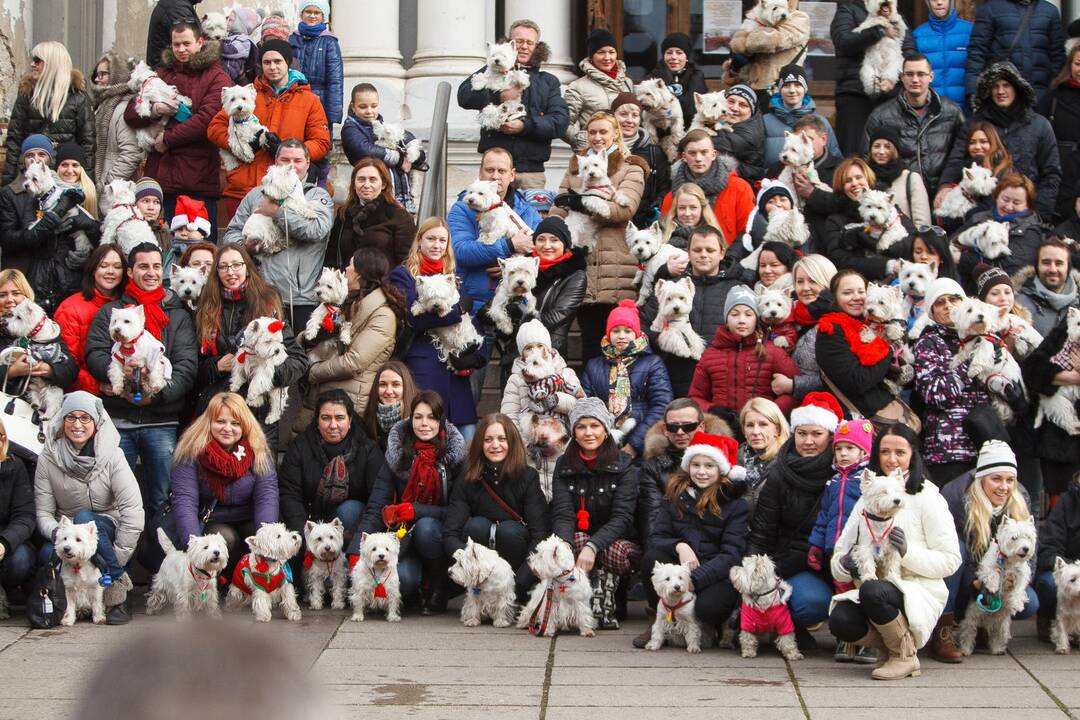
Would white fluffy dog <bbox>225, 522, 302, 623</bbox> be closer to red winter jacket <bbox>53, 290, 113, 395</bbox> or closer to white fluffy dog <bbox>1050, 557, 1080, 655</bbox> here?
red winter jacket <bbox>53, 290, 113, 395</bbox>

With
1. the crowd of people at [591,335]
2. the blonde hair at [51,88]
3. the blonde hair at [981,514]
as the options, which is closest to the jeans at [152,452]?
the crowd of people at [591,335]

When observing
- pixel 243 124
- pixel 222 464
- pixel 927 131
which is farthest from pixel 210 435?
pixel 927 131

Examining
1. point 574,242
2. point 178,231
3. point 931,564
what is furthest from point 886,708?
point 178,231

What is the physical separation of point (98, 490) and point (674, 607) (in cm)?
326

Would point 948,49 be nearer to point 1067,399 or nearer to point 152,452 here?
point 1067,399

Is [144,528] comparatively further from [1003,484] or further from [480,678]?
[1003,484]

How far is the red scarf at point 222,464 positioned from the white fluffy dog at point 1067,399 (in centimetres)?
460

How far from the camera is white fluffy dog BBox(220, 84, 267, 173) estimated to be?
36.1 feet

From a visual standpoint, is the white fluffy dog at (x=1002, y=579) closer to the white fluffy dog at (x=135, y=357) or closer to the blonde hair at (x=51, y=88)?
the white fluffy dog at (x=135, y=357)

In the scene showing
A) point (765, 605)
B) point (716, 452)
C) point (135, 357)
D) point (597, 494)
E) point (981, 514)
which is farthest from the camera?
point (135, 357)

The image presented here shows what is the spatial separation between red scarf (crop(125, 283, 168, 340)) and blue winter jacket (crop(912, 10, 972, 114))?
22.2ft

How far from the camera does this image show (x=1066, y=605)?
7871mm

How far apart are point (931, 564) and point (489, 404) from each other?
4263 mm

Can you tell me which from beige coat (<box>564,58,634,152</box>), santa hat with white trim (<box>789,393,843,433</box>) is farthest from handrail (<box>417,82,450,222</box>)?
santa hat with white trim (<box>789,393,843,433</box>)
